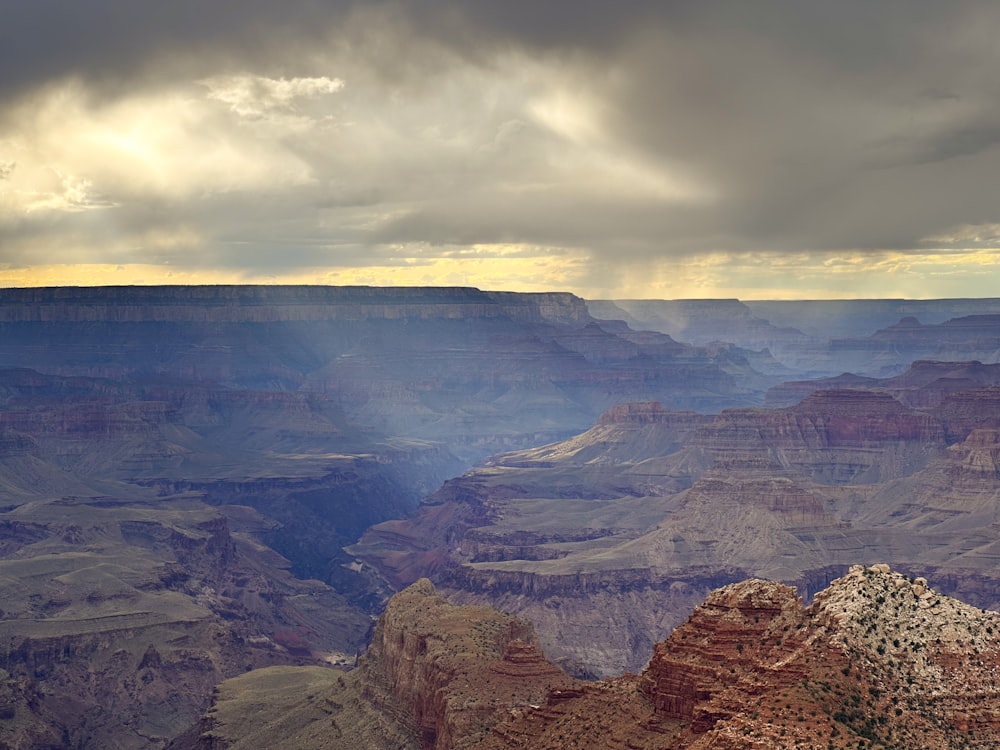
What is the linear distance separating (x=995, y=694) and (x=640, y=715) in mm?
16765

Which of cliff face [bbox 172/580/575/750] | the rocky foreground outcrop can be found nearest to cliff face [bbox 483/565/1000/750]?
the rocky foreground outcrop

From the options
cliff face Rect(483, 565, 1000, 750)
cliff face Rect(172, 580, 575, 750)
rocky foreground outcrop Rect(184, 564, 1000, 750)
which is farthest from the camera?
cliff face Rect(172, 580, 575, 750)

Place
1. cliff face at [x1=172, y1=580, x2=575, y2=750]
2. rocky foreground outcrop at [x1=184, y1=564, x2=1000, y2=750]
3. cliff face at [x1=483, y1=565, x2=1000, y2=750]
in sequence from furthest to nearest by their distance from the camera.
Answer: cliff face at [x1=172, y1=580, x2=575, y2=750]
rocky foreground outcrop at [x1=184, y1=564, x2=1000, y2=750]
cliff face at [x1=483, y1=565, x2=1000, y2=750]

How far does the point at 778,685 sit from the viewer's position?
189 feet

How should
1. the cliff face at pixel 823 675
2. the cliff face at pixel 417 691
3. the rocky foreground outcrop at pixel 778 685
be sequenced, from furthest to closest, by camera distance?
the cliff face at pixel 417 691 → the rocky foreground outcrop at pixel 778 685 → the cliff face at pixel 823 675

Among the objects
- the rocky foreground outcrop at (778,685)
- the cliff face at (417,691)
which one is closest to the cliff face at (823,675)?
the rocky foreground outcrop at (778,685)

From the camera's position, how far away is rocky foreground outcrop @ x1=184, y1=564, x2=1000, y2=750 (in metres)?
56.1

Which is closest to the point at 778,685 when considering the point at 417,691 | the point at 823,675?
the point at 823,675

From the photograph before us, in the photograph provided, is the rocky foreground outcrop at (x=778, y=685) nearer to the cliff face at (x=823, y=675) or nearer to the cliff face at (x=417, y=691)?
the cliff face at (x=823, y=675)

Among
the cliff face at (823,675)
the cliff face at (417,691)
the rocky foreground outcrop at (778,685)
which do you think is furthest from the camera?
the cliff face at (417,691)

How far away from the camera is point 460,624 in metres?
113

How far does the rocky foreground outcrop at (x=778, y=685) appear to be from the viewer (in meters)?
56.1

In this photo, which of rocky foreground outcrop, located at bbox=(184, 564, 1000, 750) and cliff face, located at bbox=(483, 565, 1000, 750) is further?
rocky foreground outcrop, located at bbox=(184, 564, 1000, 750)

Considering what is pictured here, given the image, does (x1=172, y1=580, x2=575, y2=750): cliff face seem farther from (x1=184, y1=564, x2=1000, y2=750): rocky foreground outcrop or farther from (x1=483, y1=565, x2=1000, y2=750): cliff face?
(x1=483, y1=565, x2=1000, y2=750): cliff face
